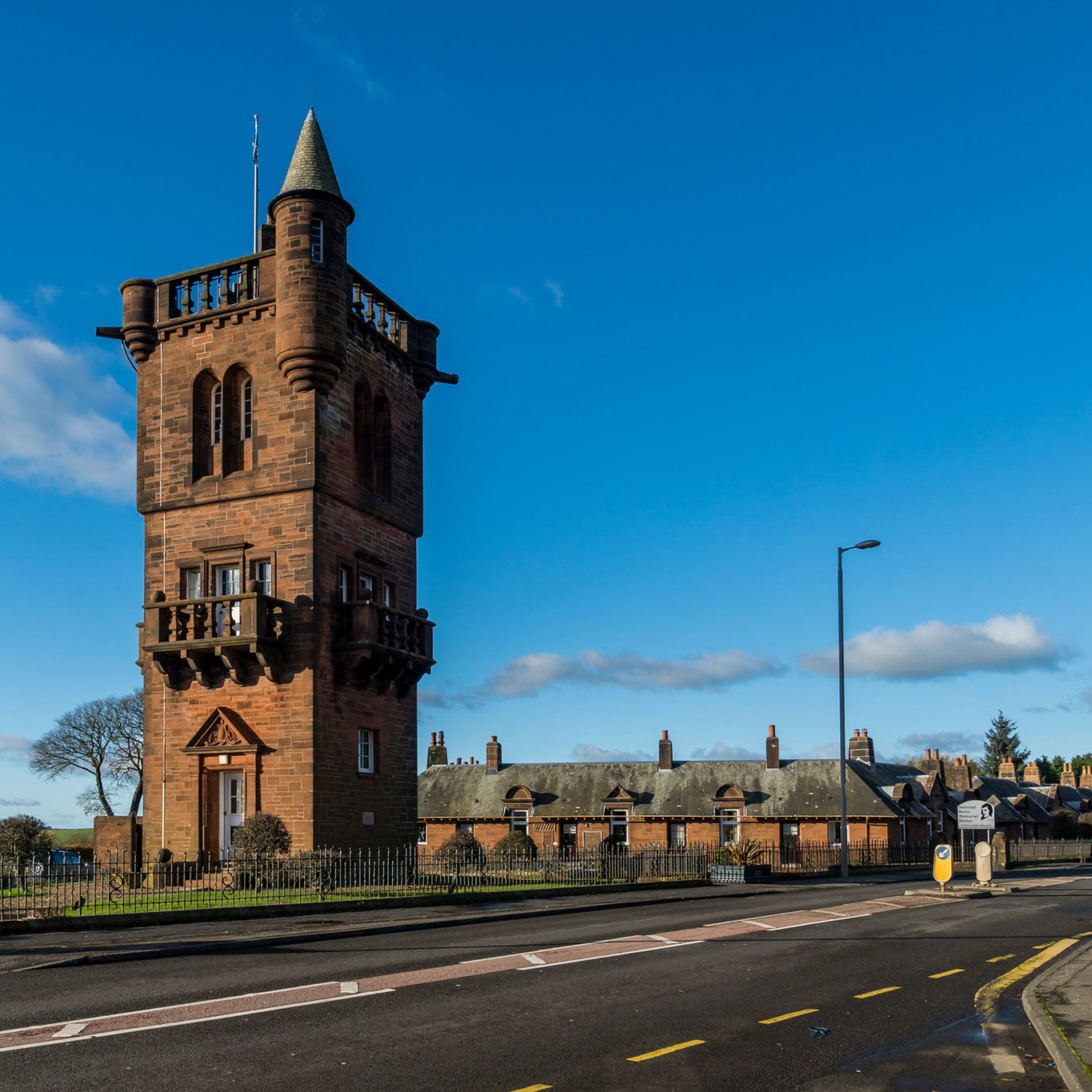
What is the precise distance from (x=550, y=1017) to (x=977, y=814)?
22.5 metres

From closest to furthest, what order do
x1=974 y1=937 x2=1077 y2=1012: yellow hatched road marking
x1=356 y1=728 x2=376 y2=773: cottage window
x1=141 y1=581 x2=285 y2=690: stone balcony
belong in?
1. x1=974 y1=937 x2=1077 y2=1012: yellow hatched road marking
2. x1=141 y1=581 x2=285 y2=690: stone balcony
3. x1=356 y1=728 x2=376 y2=773: cottage window

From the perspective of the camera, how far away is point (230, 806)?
29.9 meters

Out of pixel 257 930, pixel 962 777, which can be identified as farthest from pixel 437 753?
pixel 257 930

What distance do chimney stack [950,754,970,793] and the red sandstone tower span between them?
50842 mm

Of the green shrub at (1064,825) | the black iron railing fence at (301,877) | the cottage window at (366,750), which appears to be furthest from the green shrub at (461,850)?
the green shrub at (1064,825)

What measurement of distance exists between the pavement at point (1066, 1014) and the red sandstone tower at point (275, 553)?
760 inches

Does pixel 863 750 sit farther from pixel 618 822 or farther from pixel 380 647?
pixel 380 647

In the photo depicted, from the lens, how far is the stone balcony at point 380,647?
2977 centimetres

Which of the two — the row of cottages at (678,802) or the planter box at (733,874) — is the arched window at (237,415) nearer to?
the planter box at (733,874)

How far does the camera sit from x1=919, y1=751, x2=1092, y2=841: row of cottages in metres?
68.1

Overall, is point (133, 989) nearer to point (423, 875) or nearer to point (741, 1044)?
point (741, 1044)

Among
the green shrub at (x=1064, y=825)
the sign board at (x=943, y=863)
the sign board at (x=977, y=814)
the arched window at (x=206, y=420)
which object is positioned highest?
the arched window at (x=206, y=420)

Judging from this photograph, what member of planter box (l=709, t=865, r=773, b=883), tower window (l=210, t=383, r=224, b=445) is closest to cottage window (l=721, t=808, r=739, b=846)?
planter box (l=709, t=865, r=773, b=883)

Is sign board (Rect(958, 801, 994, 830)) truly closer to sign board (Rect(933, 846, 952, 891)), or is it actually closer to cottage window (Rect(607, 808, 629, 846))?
sign board (Rect(933, 846, 952, 891))
